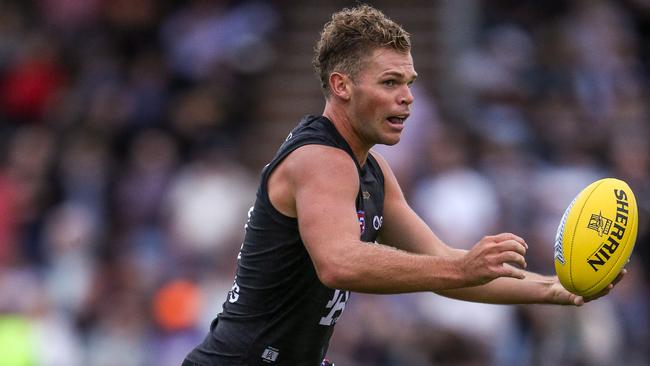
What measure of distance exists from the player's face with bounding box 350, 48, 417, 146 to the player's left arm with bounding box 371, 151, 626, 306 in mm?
528

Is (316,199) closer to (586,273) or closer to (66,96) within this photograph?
(586,273)

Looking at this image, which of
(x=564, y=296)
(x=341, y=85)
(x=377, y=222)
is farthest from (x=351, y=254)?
(x=564, y=296)

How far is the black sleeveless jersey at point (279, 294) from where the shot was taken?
5.61 metres

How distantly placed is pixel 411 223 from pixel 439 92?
736cm

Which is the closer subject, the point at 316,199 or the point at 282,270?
the point at 316,199

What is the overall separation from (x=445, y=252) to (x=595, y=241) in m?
0.79

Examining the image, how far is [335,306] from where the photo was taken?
5.80 metres

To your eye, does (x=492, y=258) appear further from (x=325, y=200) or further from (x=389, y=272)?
(x=325, y=200)

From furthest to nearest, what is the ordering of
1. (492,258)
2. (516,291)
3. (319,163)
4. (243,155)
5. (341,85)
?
(243,155)
(516,291)
(341,85)
(319,163)
(492,258)

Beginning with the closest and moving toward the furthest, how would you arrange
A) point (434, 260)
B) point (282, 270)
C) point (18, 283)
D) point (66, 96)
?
point (434, 260), point (282, 270), point (18, 283), point (66, 96)

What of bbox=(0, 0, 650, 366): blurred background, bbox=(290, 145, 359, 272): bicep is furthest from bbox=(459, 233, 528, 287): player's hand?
bbox=(0, 0, 650, 366): blurred background

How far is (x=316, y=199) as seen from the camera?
5242mm

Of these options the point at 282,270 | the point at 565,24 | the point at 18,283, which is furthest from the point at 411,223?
the point at 565,24

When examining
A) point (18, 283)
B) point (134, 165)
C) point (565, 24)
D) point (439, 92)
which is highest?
point (565, 24)
